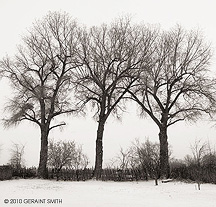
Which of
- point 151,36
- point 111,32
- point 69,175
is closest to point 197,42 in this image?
point 151,36

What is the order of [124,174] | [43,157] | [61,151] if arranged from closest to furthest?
1. [124,174]
2. [43,157]
3. [61,151]

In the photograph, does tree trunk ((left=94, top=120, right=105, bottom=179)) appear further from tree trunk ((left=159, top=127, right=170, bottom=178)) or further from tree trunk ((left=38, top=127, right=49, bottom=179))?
tree trunk ((left=159, top=127, right=170, bottom=178))

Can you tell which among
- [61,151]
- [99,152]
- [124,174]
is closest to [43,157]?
[99,152]

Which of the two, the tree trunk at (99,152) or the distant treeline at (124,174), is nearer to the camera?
the distant treeline at (124,174)

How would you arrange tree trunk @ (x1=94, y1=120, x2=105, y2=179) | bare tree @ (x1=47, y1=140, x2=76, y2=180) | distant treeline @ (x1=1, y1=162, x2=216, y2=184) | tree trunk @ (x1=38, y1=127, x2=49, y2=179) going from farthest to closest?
bare tree @ (x1=47, y1=140, x2=76, y2=180)
tree trunk @ (x1=38, y1=127, x2=49, y2=179)
tree trunk @ (x1=94, y1=120, x2=105, y2=179)
distant treeline @ (x1=1, y1=162, x2=216, y2=184)

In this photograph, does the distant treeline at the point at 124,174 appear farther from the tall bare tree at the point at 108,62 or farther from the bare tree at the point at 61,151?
the bare tree at the point at 61,151

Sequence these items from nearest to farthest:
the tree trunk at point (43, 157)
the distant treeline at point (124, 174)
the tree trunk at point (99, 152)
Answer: the distant treeline at point (124, 174) → the tree trunk at point (99, 152) → the tree trunk at point (43, 157)

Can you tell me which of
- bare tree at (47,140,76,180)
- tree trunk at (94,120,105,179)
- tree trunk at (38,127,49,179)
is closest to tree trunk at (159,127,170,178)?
tree trunk at (94,120,105,179)

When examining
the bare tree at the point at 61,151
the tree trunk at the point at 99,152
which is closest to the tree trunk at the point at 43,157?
the tree trunk at the point at 99,152

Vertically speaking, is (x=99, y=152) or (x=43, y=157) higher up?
(x=99, y=152)

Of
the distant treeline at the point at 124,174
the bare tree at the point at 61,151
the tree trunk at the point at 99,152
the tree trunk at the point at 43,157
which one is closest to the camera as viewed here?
the distant treeline at the point at 124,174

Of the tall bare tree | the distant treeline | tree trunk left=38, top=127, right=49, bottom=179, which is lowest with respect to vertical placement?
the distant treeline

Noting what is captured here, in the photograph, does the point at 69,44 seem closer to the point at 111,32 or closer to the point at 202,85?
the point at 111,32

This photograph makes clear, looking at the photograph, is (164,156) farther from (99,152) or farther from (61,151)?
(61,151)
